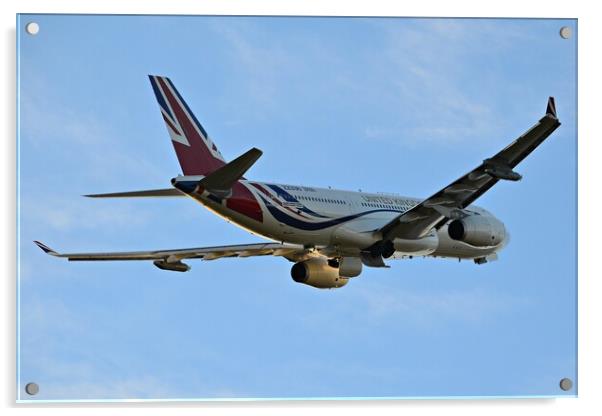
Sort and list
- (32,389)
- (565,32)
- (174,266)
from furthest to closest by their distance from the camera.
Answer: (174,266)
(565,32)
(32,389)

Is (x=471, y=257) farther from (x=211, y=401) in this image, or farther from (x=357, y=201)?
(x=211, y=401)

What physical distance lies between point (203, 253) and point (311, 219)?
8.98 ft

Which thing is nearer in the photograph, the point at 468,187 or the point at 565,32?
the point at 565,32

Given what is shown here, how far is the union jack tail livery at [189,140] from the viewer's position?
26.4 m

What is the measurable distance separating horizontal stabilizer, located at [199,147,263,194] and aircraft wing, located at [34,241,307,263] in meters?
2.36

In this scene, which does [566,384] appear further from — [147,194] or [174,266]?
[174,266]

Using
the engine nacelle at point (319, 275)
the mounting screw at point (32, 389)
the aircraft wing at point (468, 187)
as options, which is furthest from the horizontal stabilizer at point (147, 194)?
the aircraft wing at point (468, 187)

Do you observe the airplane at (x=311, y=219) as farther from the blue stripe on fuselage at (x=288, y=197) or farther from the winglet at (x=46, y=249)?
the winglet at (x=46, y=249)

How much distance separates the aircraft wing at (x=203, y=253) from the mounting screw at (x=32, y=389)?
736cm

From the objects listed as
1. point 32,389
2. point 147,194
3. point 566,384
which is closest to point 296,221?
point 147,194

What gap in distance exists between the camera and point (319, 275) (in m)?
29.2
